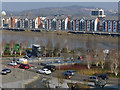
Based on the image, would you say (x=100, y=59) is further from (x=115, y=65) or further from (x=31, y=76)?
(x=31, y=76)

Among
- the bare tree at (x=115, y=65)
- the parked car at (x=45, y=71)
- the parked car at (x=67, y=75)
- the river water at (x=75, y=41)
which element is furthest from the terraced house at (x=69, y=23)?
→ the parked car at (x=67, y=75)

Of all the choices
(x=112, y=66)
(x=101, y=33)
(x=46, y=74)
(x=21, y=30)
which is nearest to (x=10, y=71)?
(x=46, y=74)

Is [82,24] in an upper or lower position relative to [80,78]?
upper

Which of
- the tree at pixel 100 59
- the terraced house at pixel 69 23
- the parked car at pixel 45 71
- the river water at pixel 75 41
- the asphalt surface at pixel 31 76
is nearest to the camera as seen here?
the asphalt surface at pixel 31 76

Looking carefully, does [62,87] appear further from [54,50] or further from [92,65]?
[54,50]

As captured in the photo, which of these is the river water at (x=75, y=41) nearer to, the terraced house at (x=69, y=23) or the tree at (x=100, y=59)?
the terraced house at (x=69, y=23)

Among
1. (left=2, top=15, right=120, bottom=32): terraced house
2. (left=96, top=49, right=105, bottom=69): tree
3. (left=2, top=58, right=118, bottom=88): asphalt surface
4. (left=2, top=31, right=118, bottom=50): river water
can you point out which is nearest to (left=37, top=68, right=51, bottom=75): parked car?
(left=2, top=58, right=118, bottom=88): asphalt surface

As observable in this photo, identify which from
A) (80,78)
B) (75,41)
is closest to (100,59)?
(80,78)

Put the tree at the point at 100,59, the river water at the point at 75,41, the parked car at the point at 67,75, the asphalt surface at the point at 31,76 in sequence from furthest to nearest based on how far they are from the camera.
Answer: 1. the river water at the point at 75,41
2. the tree at the point at 100,59
3. the parked car at the point at 67,75
4. the asphalt surface at the point at 31,76

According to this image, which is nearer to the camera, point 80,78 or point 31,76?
point 80,78
